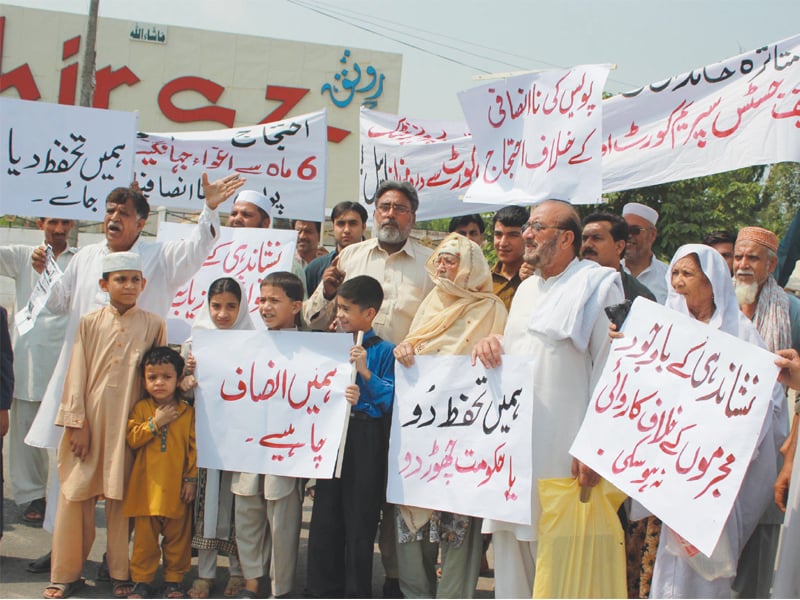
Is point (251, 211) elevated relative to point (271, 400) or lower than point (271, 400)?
elevated

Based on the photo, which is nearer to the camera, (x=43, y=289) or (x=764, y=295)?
(x=764, y=295)

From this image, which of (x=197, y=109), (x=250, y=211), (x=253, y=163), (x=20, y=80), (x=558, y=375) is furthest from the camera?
(x=197, y=109)

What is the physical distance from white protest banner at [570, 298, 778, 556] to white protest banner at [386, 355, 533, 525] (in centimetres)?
36

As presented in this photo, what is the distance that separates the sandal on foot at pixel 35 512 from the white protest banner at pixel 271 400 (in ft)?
6.21

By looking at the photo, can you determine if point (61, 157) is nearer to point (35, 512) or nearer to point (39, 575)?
point (35, 512)

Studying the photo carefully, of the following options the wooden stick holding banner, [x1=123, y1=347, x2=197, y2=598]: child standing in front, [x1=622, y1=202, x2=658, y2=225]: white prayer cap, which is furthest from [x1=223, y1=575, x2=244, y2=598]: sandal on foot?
[x1=622, y1=202, x2=658, y2=225]: white prayer cap

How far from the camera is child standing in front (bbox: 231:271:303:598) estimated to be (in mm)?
4508

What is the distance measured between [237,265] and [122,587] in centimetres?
212

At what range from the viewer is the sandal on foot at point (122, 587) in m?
4.44

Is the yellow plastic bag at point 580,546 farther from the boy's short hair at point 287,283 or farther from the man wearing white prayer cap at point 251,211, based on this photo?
the man wearing white prayer cap at point 251,211

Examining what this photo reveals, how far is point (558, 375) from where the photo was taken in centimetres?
387

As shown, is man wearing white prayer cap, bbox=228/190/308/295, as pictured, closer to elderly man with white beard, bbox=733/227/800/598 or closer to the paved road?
the paved road

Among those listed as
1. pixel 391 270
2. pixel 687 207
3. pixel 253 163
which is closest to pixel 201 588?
pixel 391 270

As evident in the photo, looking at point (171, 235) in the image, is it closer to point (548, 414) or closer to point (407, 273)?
point (407, 273)
